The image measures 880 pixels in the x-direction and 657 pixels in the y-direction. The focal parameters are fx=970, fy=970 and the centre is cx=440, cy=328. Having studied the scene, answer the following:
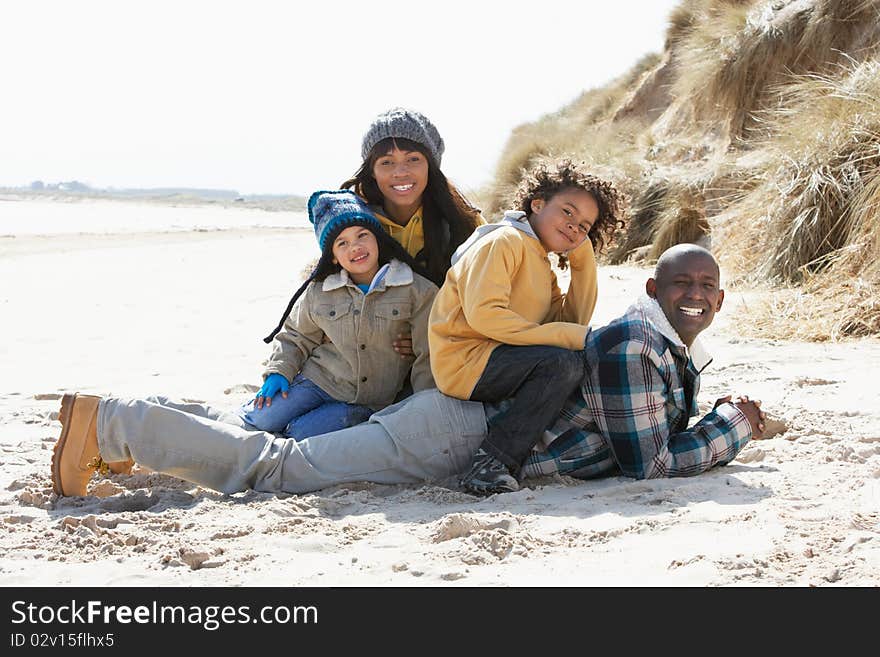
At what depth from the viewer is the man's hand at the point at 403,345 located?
3.91 m

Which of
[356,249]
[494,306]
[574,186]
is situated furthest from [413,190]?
[494,306]

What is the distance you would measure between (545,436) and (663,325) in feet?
1.89

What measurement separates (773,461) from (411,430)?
129cm

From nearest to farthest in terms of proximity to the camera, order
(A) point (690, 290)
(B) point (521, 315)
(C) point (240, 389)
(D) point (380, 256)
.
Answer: (A) point (690, 290) < (B) point (521, 315) < (D) point (380, 256) < (C) point (240, 389)

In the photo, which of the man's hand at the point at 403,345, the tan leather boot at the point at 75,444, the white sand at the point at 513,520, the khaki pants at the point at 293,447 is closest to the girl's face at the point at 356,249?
the man's hand at the point at 403,345

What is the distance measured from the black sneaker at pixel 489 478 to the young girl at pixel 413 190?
1.04m

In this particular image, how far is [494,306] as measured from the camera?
133 inches

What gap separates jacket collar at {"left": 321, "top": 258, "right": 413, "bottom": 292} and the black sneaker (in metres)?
0.88

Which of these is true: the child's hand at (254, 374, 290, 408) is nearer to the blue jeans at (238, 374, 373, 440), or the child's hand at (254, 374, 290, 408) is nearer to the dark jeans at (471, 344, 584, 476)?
the blue jeans at (238, 374, 373, 440)

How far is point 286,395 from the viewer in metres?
3.89

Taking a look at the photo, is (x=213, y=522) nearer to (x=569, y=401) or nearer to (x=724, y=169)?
(x=569, y=401)

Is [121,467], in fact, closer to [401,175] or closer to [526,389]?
[526,389]

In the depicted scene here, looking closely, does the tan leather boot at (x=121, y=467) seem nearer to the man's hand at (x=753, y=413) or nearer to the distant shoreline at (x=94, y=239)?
the man's hand at (x=753, y=413)
